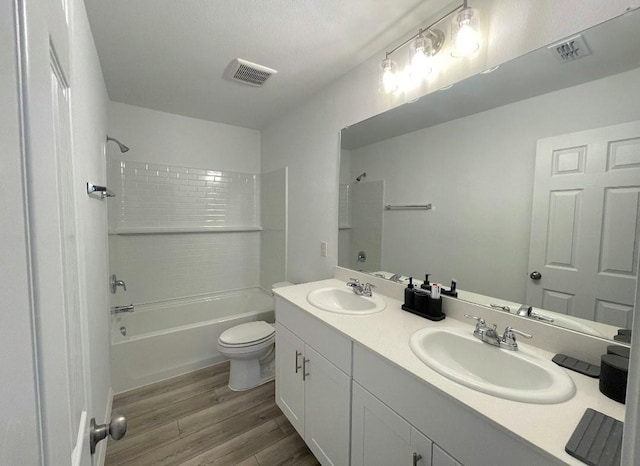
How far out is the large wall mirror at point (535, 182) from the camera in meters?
0.88

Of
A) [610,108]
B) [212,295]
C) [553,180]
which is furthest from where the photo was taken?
[212,295]

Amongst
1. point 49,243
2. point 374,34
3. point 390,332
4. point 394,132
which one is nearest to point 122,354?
point 390,332

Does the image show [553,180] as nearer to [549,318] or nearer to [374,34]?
[549,318]

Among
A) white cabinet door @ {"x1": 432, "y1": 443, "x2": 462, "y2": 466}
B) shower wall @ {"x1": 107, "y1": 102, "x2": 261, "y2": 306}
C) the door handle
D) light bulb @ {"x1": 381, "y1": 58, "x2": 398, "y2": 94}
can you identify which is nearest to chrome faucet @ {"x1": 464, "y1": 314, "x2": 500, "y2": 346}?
white cabinet door @ {"x1": 432, "y1": 443, "x2": 462, "y2": 466}

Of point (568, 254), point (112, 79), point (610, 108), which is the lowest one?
point (568, 254)

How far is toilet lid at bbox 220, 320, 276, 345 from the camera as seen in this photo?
2049 mm

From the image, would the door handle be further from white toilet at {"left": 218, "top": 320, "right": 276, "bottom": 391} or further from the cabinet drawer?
white toilet at {"left": 218, "top": 320, "right": 276, "bottom": 391}

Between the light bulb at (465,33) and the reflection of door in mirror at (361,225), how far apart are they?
0.78m

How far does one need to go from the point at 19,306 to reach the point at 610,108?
1.52 m

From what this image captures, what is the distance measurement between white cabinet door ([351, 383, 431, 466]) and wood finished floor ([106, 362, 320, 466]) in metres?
0.62

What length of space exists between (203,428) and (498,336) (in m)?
1.81

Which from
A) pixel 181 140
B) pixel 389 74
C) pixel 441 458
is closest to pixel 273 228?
pixel 181 140

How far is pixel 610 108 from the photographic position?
2.94ft

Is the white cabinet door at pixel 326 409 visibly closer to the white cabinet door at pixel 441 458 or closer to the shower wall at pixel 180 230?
the white cabinet door at pixel 441 458
